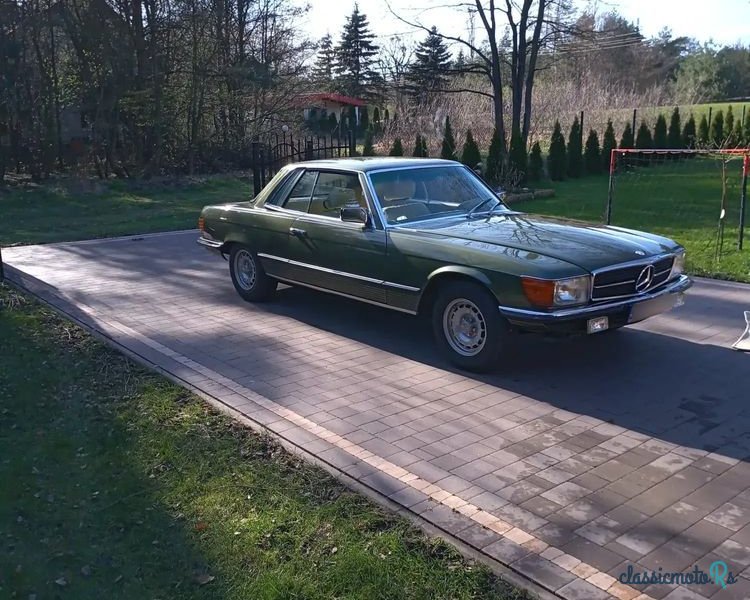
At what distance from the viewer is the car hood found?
585cm

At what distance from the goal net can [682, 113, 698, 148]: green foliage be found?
1655 millimetres

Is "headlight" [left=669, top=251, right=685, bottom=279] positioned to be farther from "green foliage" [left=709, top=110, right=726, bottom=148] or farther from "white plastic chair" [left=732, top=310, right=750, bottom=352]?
"green foliage" [left=709, top=110, right=726, bottom=148]

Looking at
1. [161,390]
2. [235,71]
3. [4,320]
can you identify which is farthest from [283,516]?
[235,71]

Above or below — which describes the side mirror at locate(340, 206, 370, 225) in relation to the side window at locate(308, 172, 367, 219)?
below

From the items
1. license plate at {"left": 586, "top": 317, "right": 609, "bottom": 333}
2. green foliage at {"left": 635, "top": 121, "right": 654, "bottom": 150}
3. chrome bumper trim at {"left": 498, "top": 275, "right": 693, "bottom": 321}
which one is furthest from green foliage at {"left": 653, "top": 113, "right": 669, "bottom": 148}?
license plate at {"left": 586, "top": 317, "right": 609, "bottom": 333}

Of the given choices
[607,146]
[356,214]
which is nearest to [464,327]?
[356,214]

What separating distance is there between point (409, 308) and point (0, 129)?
18.0 m

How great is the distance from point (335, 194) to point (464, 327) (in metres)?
2.14

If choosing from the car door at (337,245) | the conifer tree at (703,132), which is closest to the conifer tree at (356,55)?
the conifer tree at (703,132)

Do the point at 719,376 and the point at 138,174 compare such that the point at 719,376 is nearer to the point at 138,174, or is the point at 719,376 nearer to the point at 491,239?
the point at 491,239

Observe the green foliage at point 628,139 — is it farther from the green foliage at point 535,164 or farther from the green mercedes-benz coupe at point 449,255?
the green mercedes-benz coupe at point 449,255

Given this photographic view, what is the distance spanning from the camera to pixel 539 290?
5.53 m

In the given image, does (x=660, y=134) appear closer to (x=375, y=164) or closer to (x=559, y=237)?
(x=375, y=164)

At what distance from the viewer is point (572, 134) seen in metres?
23.2
